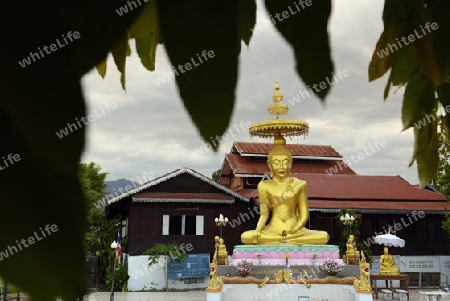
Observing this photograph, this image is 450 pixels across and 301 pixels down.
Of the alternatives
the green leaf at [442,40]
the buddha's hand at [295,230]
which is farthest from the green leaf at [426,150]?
the buddha's hand at [295,230]

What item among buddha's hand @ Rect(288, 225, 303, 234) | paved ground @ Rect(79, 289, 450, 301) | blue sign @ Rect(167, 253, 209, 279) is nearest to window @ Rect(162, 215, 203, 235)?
blue sign @ Rect(167, 253, 209, 279)

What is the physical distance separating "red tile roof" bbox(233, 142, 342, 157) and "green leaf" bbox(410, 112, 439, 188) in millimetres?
12252

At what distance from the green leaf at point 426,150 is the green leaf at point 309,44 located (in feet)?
1.34

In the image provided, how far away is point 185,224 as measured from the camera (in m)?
10.9

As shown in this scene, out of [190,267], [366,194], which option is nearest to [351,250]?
[366,194]

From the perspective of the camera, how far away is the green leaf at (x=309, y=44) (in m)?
0.32

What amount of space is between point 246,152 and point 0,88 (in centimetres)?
1284

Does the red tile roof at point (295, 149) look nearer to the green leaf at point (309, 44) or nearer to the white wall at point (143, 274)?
the white wall at point (143, 274)

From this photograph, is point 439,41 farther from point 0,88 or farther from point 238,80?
point 0,88

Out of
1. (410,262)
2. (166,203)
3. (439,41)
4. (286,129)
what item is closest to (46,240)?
(439,41)

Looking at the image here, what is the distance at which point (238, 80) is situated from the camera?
11.2 inches

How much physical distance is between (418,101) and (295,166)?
12978 millimetres

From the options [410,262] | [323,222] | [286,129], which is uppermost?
[286,129]

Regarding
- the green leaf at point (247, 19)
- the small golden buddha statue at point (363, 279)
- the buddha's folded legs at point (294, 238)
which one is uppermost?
the buddha's folded legs at point (294, 238)
